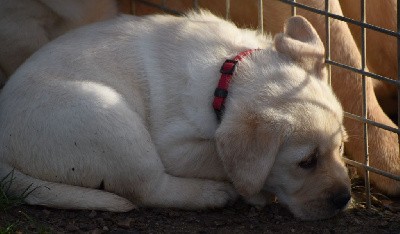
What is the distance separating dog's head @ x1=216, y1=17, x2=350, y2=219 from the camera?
13.1 ft

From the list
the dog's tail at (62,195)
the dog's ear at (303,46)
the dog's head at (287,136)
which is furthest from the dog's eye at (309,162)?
the dog's tail at (62,195)

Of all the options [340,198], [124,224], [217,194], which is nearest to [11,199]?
[124,224]

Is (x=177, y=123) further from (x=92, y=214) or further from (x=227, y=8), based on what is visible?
(x=227, y=8)

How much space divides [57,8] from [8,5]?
281mm

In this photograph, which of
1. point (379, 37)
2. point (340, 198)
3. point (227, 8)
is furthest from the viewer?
point (379, 37)

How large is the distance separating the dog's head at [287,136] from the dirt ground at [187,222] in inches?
4.0

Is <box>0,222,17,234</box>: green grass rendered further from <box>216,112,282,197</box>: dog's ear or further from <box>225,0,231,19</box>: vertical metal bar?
<box>225,0,231,19</box>: vertical metal bar

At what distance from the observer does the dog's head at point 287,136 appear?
4008 mm

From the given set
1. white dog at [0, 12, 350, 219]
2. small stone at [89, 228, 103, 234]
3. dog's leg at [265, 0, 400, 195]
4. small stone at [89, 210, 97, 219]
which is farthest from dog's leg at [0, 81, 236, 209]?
dog's leg at [265, 0, 400, 195]

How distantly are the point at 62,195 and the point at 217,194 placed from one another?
0.72 m

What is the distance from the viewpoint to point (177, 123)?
439 centimetres

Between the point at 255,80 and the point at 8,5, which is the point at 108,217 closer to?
the point at 255,80

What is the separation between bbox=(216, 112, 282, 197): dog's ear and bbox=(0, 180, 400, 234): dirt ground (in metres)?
0.25

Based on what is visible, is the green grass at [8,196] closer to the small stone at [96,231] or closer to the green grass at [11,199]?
the green grass at [11,199]
